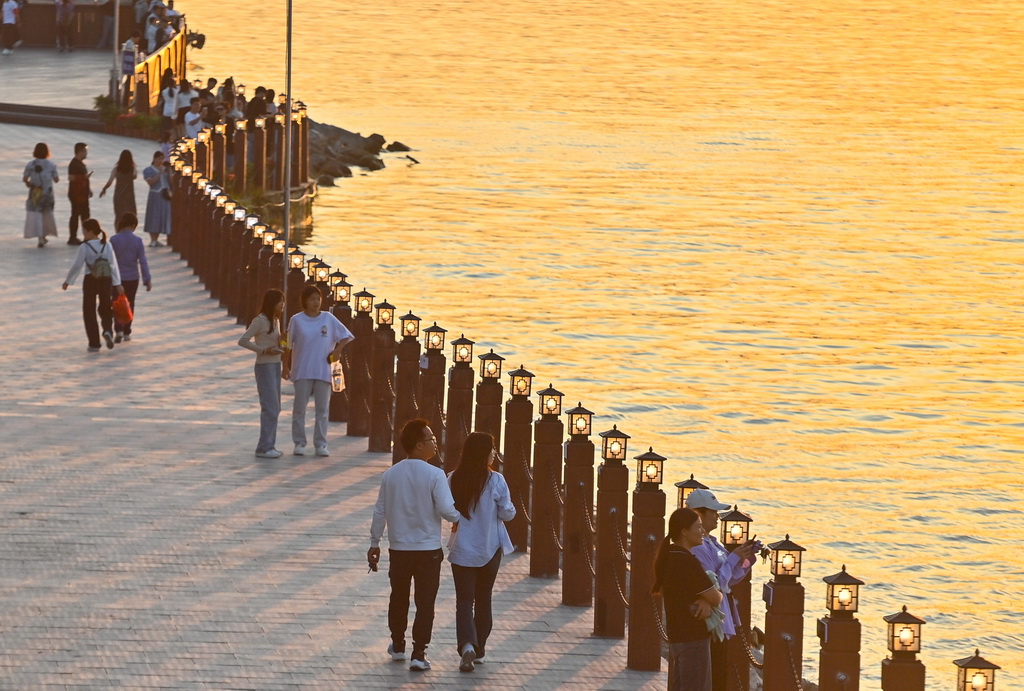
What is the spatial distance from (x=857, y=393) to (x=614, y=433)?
2152cm

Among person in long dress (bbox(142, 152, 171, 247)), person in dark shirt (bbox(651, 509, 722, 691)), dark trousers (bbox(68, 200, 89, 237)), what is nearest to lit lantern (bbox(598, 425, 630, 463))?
person in dark shirt (bbox(651, 509, 722, 691))

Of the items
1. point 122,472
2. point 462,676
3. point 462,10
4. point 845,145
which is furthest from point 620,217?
point 462,10

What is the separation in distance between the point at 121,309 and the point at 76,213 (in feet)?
25.6

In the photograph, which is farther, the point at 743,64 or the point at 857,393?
the point at 743,64

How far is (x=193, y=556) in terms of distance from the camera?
47.5ft

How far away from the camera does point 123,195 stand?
29.2m

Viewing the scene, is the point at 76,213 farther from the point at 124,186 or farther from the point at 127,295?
the point at 127,295

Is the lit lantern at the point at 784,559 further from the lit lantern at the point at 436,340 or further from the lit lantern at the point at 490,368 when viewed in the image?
the lit lantern at the point at 436,340

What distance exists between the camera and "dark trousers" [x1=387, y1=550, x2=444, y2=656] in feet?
Answer: 39.7

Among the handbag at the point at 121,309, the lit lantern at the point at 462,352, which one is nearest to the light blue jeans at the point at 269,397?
the lit lantern at the point at 462,352

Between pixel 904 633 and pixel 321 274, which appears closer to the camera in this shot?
pixel 904 633

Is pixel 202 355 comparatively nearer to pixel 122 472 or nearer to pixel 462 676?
pixel 122 472

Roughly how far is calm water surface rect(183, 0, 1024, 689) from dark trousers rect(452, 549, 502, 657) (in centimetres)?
818

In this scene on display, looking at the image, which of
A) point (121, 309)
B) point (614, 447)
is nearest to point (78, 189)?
point (121, 309)
